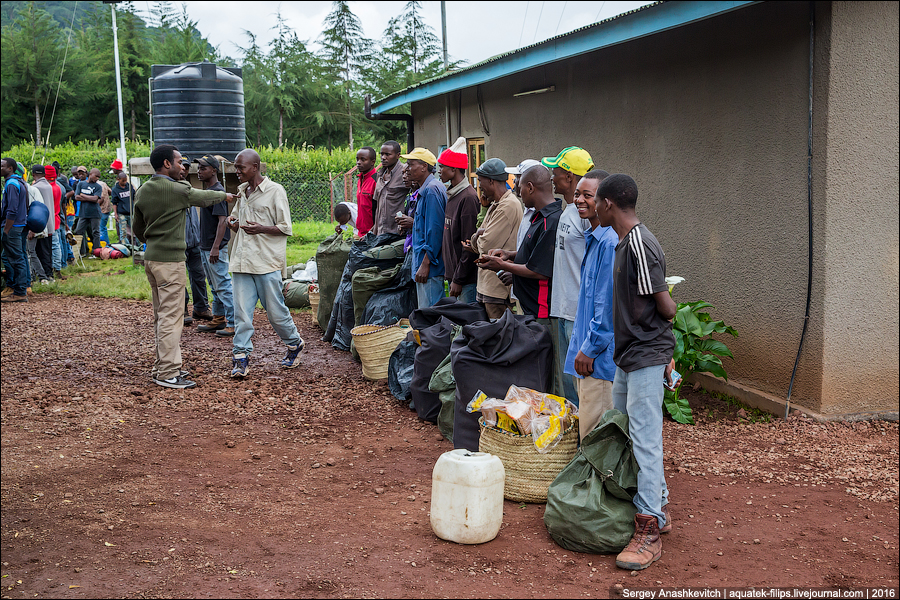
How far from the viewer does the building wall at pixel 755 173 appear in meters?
5.32

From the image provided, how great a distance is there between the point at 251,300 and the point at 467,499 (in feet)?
14.0

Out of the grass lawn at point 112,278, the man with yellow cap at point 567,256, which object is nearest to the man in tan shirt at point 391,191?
the man with yellow cap at point 567,256

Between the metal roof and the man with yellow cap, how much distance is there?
52.6 inches

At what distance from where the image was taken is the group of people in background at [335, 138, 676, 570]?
3740 millimetres

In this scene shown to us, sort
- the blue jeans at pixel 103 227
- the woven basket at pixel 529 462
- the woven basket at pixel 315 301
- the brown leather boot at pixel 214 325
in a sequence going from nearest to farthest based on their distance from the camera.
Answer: the woven basket at pixel 529 462 → the brown leather boot at pixel 214 325 → the woven basket at pixel 315 301 → the blue jeans at pixel 103 227

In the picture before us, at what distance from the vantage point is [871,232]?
536 cm

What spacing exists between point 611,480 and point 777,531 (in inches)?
37.6

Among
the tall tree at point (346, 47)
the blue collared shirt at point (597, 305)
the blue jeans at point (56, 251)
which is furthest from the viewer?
the tall tree at point (346, 47)

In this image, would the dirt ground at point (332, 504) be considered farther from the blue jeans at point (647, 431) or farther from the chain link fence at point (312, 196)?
the chain link fence at point (312, 196)

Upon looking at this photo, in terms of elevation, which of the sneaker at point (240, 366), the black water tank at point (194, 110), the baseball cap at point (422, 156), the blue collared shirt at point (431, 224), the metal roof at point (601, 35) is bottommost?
the sneaker at point (240, 366)

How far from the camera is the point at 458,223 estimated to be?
664 centimetres

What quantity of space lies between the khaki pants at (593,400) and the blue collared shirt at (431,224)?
287 centimetres

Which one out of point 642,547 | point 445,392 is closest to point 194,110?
point 445,392

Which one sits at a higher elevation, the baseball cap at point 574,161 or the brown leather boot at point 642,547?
the baseball cap at point 574,161
